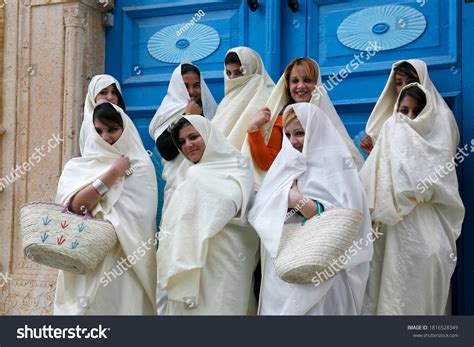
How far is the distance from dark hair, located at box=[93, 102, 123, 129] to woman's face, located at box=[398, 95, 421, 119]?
4.82 feet

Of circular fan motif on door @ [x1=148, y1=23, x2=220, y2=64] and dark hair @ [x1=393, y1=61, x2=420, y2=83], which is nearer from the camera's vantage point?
dark hair @ [x1=393, y1=61, x2=420, y2=83]

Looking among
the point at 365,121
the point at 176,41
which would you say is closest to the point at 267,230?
the point at 365,121

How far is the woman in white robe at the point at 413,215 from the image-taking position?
4.14 metres

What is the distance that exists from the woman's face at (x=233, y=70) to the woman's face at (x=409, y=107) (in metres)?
1.05

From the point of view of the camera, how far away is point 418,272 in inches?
163

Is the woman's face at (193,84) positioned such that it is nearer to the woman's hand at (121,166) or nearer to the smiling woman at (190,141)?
the smiling woman at (190,141)

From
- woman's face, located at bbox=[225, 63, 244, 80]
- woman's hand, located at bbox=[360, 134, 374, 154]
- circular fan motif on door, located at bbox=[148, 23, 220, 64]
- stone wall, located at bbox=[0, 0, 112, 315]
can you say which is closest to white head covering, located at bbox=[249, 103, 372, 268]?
woman's hand, located at bbox=[360, 134, 374, 154]

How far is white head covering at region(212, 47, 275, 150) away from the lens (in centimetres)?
489

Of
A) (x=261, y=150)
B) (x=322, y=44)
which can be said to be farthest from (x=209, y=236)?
(x=322, y=44)

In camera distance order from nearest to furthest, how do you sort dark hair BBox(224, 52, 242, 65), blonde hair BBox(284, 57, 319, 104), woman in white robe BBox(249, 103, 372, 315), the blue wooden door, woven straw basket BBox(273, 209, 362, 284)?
woven straw basket BBox(273, 209, 362, 284) → woman in white robe BBox(249, 103, 372, 315) → blonde hair BBox(284, 57, 319, 104) → the blue wooden door → dark hair BBox(224, 52, 242, 65)

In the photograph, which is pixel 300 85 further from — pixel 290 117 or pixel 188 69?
pixel 188 69

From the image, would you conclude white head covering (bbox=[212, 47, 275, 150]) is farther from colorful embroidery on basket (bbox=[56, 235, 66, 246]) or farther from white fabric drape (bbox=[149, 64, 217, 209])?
colorful embroidery on basket (bbox=[56, 235, 66, 246])

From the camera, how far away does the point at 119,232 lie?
4.25 m

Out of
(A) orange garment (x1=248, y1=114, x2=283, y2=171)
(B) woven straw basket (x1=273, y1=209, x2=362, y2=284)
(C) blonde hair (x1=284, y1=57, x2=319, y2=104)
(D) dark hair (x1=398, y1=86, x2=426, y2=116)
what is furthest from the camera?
(C) blonde hair (x1=284, y1=57, x2=319, y2=104)
